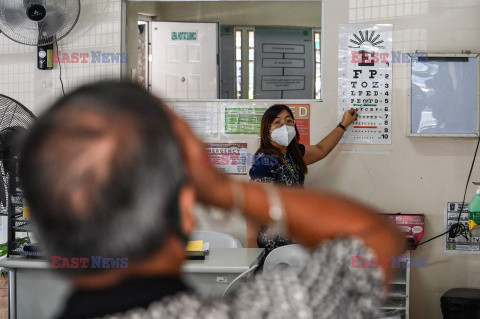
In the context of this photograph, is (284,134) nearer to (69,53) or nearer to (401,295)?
(401,295)

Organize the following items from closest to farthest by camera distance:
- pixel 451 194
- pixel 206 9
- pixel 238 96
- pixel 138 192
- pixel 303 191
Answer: pixel 138 192, pixel 303 191, pixel 451 194, pixel 238 96, pixel 206 9

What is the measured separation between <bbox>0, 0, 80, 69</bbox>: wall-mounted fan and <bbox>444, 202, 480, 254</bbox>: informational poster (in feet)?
9.54

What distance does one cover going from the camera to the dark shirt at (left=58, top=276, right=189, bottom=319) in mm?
583

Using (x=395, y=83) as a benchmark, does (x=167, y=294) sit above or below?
below

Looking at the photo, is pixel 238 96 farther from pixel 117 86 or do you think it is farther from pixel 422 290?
pixel 117 86

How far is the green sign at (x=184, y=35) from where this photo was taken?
474 cm

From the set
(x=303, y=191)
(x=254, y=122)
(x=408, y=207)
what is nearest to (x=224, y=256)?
(x=254, y=122)

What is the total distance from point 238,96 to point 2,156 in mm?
2151

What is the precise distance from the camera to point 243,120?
4277mm

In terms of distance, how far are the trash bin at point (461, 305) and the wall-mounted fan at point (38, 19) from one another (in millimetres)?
3104

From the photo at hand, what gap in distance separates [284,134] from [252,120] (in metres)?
0.41

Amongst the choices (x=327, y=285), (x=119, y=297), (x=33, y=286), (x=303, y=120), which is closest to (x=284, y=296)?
(x=327, y=285)

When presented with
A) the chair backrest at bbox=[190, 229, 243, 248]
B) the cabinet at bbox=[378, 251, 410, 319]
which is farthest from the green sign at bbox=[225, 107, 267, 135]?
the cabinet at bbox=[378, 251, 410, 319]

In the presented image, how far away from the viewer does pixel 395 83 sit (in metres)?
4.18
